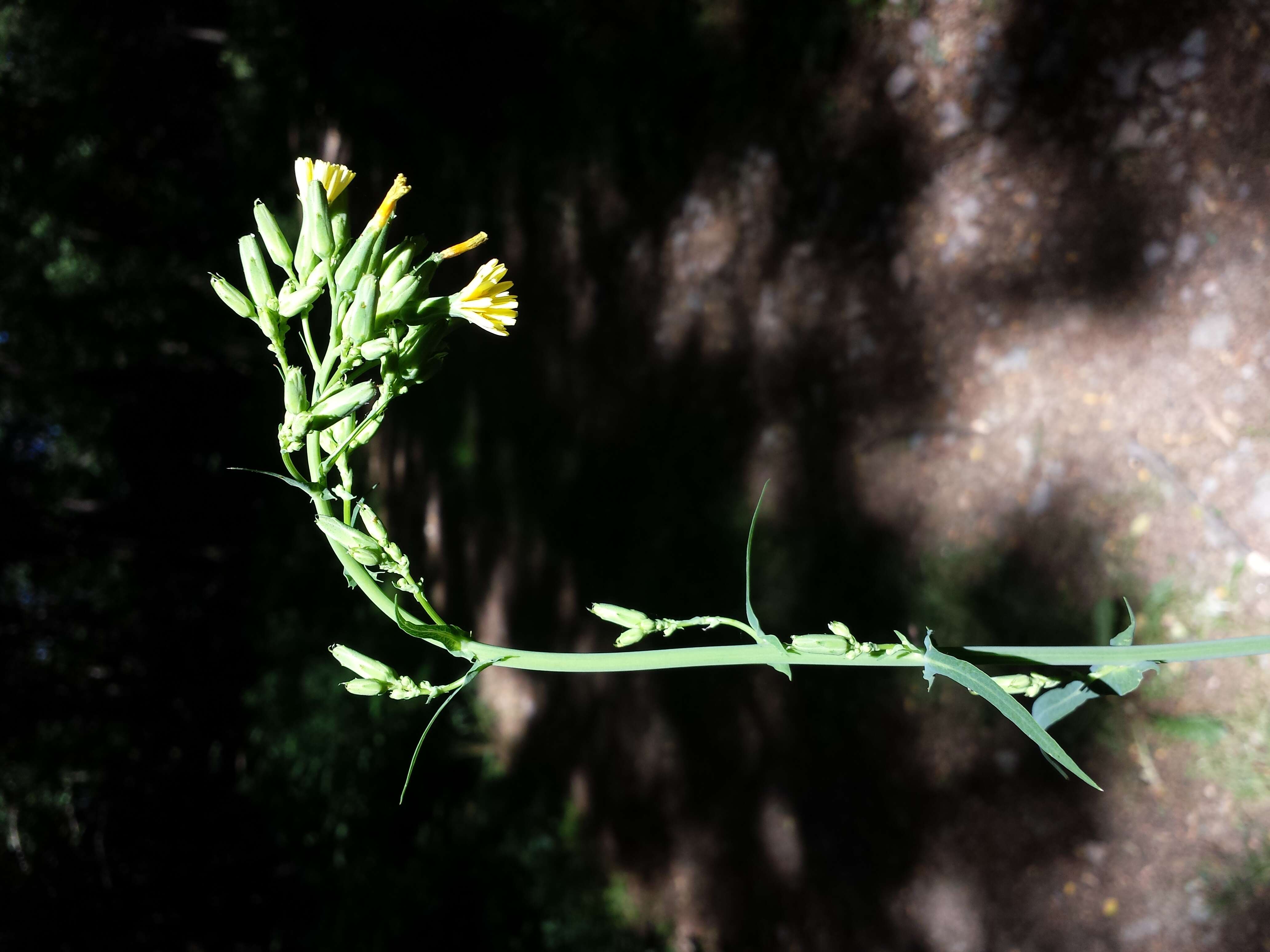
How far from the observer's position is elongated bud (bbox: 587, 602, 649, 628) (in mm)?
1549

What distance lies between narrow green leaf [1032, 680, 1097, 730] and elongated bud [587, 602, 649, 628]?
94 cm

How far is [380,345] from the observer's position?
1.67 m

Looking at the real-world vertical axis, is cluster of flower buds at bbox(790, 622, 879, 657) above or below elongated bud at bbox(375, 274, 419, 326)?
below

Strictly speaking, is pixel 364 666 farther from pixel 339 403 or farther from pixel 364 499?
pixel 339 403

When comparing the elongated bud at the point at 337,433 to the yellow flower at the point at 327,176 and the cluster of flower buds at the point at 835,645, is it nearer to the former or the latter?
the yellow flower at the point at 327,176

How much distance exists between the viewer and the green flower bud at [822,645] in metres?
1.48

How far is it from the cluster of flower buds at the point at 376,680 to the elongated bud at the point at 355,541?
0.20 meters

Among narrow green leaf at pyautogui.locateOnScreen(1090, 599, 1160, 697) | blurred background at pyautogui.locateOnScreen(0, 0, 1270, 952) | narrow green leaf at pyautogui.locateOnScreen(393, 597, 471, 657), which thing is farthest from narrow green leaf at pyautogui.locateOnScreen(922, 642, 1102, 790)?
blurred background at pyautogui.locateOnScreen(0, 0, 1270, 952)

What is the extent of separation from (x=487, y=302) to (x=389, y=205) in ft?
1.13

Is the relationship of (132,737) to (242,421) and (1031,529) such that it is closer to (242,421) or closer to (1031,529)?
(242,421)

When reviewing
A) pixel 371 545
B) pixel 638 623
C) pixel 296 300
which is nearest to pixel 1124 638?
pixel 638 623

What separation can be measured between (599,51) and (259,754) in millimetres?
8035

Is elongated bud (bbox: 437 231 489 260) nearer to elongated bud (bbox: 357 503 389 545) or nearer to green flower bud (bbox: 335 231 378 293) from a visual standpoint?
green flower bud (bbox: 335 231 378 293)

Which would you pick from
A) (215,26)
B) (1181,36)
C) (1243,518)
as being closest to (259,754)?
(1243,518)
